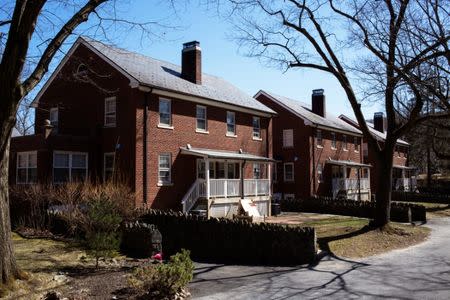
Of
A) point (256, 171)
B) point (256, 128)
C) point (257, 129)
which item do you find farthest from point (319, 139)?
point (256, 171)

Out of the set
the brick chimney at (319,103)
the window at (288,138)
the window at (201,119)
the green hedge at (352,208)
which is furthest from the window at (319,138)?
the window at (201,119)

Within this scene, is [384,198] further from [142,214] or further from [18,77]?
[18,77]

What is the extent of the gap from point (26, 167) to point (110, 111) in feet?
16.1

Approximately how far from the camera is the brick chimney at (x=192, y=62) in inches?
1078

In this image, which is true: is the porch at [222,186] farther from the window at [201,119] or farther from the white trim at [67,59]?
the white trim at [67,59]

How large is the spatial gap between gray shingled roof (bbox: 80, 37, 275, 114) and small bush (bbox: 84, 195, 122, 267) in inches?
420

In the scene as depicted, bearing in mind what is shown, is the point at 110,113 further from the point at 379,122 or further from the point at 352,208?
the point at 379,122

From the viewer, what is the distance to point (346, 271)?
40.3 ft

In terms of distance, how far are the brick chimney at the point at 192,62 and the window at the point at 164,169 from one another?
5.87 metres

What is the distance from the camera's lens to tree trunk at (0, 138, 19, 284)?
893 cm

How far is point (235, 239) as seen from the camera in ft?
49.1

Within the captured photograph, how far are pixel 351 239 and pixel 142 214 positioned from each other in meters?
7.69

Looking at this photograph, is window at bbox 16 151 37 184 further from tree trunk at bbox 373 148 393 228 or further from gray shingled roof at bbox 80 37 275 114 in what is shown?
tree trunk at bbox 373 148 393 228

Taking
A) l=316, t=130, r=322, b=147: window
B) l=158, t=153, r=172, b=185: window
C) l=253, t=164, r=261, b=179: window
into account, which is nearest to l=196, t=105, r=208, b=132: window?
l=158, t=153, r=172, b=185: window
